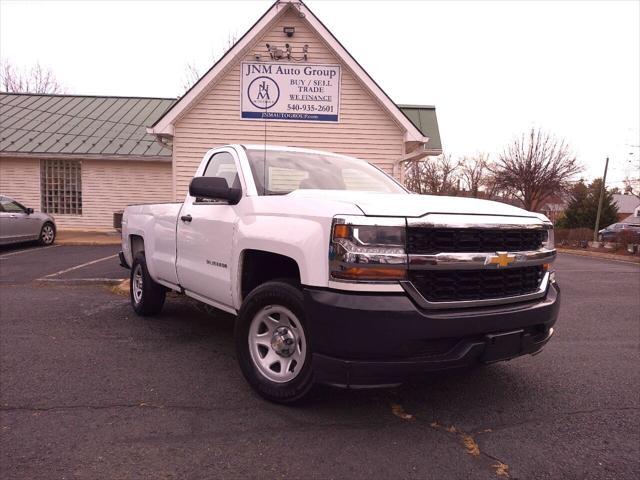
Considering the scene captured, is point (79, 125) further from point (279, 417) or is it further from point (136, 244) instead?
point (279, 417)

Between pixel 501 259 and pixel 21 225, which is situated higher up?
pixel 501 259

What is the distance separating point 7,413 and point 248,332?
1657mm

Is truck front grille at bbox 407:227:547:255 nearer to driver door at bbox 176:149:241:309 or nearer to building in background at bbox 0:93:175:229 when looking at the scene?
driver door at bbox 176:149:241:309

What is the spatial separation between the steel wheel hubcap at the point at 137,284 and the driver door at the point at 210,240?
1.41 m

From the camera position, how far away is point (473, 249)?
9.24 feet

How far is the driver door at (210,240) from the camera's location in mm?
3730

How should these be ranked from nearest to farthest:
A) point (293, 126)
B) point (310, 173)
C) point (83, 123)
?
point (310, 173)
point (293, 126)
point (83, 123)

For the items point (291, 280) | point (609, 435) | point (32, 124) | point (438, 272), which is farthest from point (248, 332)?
point (32, 124)

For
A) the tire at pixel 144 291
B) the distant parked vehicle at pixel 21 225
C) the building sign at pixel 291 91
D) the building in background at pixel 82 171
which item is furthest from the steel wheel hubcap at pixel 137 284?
the building in background at pixel 82 171

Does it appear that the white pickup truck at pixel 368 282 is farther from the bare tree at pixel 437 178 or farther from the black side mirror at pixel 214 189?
the bare tree at pixel 437 178

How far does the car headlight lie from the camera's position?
2590mm

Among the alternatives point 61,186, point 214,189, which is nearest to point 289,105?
point 214,189

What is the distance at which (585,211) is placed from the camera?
36312 mm

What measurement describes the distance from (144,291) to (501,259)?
4.21m
